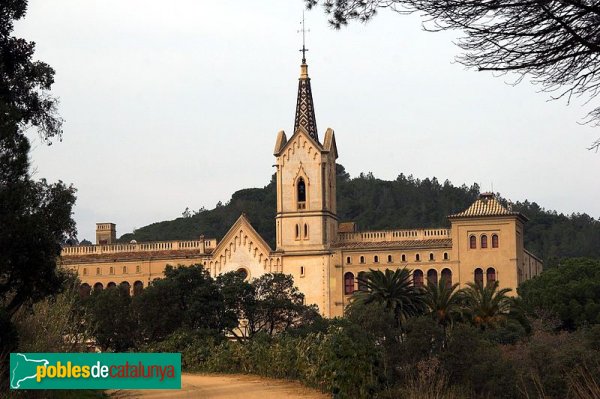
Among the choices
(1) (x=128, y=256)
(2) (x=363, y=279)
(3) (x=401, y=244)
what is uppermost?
(3) (x=401, y=244)

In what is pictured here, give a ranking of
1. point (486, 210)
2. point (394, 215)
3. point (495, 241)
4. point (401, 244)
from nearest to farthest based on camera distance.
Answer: point (495, 241) < point (486, 210) < point (401, 244) < point (394, 215)

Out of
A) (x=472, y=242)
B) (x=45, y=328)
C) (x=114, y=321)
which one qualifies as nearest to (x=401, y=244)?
(x=472, y=242)

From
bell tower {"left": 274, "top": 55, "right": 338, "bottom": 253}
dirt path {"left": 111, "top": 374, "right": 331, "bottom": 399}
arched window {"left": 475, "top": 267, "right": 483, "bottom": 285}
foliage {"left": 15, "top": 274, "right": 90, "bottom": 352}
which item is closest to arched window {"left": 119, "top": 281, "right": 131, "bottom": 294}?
bell tower {"left": 274, "top": 55, "right": 338, "bottom": 253}

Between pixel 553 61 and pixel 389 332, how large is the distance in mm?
23937

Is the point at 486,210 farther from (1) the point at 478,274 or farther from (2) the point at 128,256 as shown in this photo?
(2) the point at 128,256

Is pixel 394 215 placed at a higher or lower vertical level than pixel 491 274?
higher

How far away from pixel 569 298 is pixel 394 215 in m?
74.8

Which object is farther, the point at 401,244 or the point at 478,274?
the point at 401,244

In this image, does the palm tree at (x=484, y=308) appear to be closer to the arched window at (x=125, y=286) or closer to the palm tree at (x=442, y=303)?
the palm tree at (x=442, y=303)

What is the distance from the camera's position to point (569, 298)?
6184 cm

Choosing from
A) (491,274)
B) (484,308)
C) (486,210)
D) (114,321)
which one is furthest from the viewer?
(486,210)

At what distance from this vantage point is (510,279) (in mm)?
73312

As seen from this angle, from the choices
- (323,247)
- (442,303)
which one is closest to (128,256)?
(323,247)

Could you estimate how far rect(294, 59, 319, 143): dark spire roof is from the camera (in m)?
80.6
